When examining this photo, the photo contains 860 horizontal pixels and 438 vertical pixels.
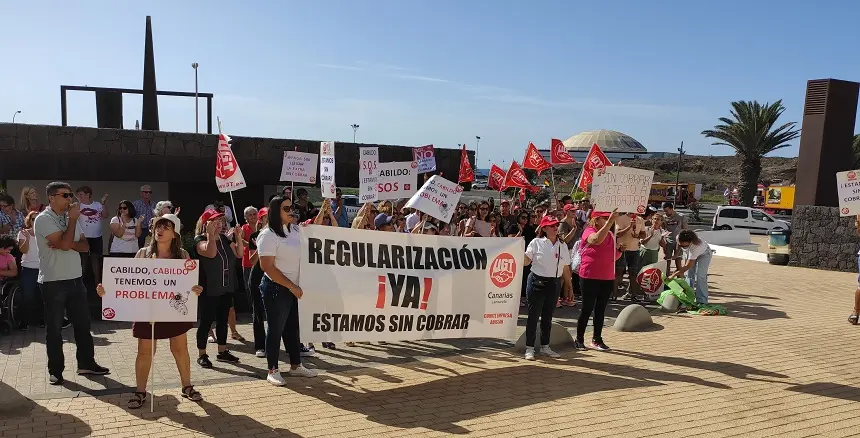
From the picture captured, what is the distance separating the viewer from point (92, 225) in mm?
10945

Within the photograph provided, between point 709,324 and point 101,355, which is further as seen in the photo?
point 709,324

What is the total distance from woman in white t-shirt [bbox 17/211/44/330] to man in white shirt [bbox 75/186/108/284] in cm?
172

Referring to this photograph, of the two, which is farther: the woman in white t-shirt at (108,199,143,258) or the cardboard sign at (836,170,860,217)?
the cardboard sign at (836,170,860,217)

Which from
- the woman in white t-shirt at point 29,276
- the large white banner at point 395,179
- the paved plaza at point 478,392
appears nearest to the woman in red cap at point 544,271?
the paved plaza at point 478,392

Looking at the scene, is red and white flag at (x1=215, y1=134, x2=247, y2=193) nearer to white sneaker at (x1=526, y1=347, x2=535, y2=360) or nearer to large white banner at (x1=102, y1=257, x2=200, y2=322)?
large white banner at (x1=102, y1=257, x2=200, y2=322)

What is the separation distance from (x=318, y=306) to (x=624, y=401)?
311cm

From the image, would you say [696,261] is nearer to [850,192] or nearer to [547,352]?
[850,192]

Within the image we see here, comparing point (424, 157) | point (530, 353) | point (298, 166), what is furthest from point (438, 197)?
point (424, 157)

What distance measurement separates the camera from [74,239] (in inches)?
246

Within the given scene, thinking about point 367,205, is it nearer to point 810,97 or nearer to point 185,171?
point 185,171

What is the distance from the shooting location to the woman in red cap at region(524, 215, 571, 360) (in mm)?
7684

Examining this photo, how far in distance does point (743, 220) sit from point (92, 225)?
1289 inches

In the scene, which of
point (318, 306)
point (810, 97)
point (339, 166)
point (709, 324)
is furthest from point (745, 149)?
point (318, 306)

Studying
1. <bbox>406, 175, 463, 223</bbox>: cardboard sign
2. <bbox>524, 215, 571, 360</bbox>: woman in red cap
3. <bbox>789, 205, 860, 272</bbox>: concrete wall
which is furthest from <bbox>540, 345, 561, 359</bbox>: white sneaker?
<bbox>789, 205, 860, 272</bbox>: concrete wall
